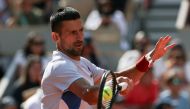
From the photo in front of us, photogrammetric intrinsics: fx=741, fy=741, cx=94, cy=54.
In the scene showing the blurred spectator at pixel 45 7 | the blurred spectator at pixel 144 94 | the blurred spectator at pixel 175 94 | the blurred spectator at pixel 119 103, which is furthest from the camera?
the blurred spectator at pixel 45 7

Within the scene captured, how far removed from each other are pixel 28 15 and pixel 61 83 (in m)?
8.51

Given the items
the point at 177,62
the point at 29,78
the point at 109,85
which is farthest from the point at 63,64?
the point at 177,62

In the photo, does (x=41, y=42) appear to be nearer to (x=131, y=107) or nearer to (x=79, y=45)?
(x=131, y=107)

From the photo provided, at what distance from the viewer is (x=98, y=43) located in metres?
13.5

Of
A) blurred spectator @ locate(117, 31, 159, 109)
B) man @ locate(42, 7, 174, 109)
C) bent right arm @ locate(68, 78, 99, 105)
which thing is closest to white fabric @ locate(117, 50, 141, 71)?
blurred spectator @ locate(117, 31, 159, 109)

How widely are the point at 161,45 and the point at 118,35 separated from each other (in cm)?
732

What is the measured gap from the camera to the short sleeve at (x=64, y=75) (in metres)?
5.32

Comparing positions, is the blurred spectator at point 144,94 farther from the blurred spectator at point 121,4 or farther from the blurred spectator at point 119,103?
the blurred spectator at point 121,4

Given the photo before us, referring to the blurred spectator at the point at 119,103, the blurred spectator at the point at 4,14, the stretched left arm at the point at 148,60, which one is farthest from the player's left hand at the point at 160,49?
the blurred spectator at the point at 4,14

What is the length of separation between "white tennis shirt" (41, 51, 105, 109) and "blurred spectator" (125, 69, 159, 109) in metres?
5.05

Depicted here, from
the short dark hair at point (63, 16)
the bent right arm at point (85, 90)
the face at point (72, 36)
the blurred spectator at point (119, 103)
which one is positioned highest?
the short dark hair at point (63, 16)

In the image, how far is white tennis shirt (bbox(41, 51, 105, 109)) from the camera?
5.34m

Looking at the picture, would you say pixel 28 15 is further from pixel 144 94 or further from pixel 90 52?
pixel 144 94

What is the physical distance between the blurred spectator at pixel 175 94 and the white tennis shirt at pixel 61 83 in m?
4.78
